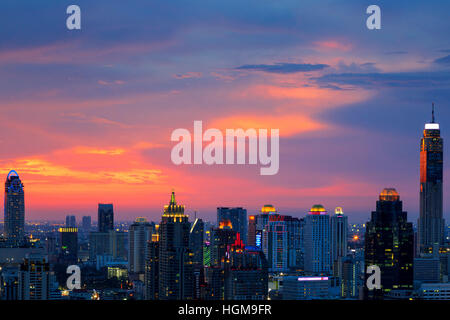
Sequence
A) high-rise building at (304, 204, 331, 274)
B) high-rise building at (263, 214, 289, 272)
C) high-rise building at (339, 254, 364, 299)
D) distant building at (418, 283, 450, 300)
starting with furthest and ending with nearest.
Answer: high-rise building at (304, 204, 331, 274), high-rise building at (263, 214, 289, 272), distant building at (418, 283, 450, 300), high-rise building at (339, 254, 364, 299)

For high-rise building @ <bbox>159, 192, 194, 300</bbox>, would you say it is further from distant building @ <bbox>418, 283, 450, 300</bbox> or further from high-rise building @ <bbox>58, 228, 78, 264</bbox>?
distant building @ <bbox>418, 283, 450, 300</bbox>

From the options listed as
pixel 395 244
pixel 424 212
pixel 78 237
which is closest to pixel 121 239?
pixel 78 237

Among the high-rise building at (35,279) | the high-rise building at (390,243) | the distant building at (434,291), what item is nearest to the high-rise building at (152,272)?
the high-rise building at (35,279)

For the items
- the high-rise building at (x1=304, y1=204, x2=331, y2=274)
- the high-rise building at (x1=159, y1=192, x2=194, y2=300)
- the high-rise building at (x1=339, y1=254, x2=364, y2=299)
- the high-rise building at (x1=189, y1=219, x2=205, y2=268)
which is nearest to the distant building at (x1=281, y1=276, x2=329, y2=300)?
the high-rise building at (x1=339, y1=254, x2=364, y2=299)

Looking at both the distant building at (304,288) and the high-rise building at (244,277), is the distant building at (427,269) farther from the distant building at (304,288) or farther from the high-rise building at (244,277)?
the high-rise building at (244,277)

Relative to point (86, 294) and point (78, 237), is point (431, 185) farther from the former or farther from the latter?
point (86, 294)

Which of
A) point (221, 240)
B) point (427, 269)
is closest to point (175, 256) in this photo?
point (221, 240)
